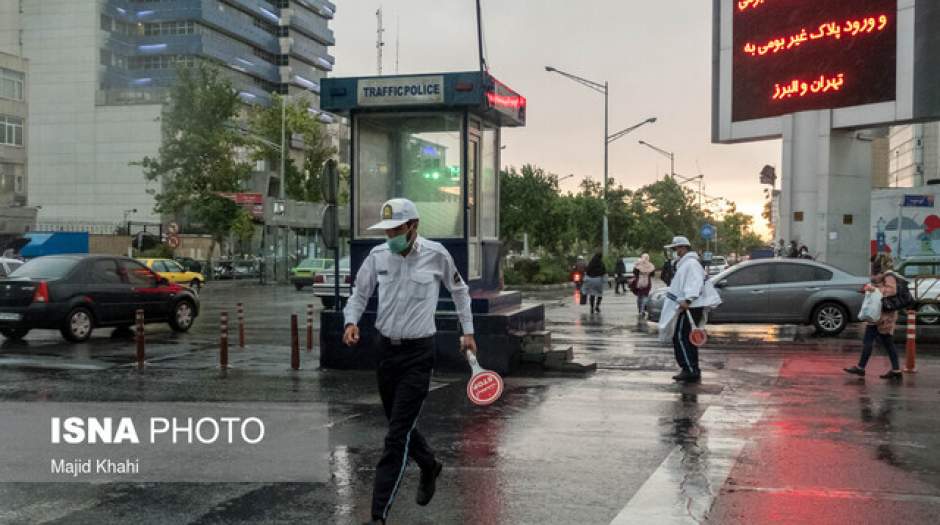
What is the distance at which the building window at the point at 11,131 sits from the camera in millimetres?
63750

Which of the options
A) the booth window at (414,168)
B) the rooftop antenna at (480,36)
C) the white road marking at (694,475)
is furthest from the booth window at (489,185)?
the white road marking at (694,475)

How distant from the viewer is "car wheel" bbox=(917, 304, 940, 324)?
19203 millimetres

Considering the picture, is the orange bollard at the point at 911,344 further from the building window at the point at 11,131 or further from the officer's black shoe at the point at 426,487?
the building window at the point at 11,131

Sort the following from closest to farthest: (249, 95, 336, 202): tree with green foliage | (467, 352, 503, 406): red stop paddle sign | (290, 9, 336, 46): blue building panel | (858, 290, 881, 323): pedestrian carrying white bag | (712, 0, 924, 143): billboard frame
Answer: (467, 352, 503, 406): red stop paddle sign
(858, 290, 881, 323): pedestrian carrying white bag
(712, 0, 924, 143): billboard frame
(249, 95, 336, 202): tree with green foliage
(290, 9, 336, 46): blue building panel

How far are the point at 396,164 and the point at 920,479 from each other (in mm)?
8499

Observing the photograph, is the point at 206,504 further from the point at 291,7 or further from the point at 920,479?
the point at 291,7

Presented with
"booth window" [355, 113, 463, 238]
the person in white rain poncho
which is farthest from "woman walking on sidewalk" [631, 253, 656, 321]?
the person in white rain poncho

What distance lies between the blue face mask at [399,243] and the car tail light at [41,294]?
43.4 feet

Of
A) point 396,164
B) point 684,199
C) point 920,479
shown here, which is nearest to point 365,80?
point 396,164

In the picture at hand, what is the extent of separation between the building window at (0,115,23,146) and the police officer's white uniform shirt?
214ft

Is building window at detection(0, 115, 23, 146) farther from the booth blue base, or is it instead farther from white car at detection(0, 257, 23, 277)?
the booth blue base

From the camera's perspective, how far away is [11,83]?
64375 mm

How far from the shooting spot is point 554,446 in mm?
8023

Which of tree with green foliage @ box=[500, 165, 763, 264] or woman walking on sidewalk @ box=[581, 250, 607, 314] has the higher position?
tree with green foliage @ box=[500, 165, 763, 264]
